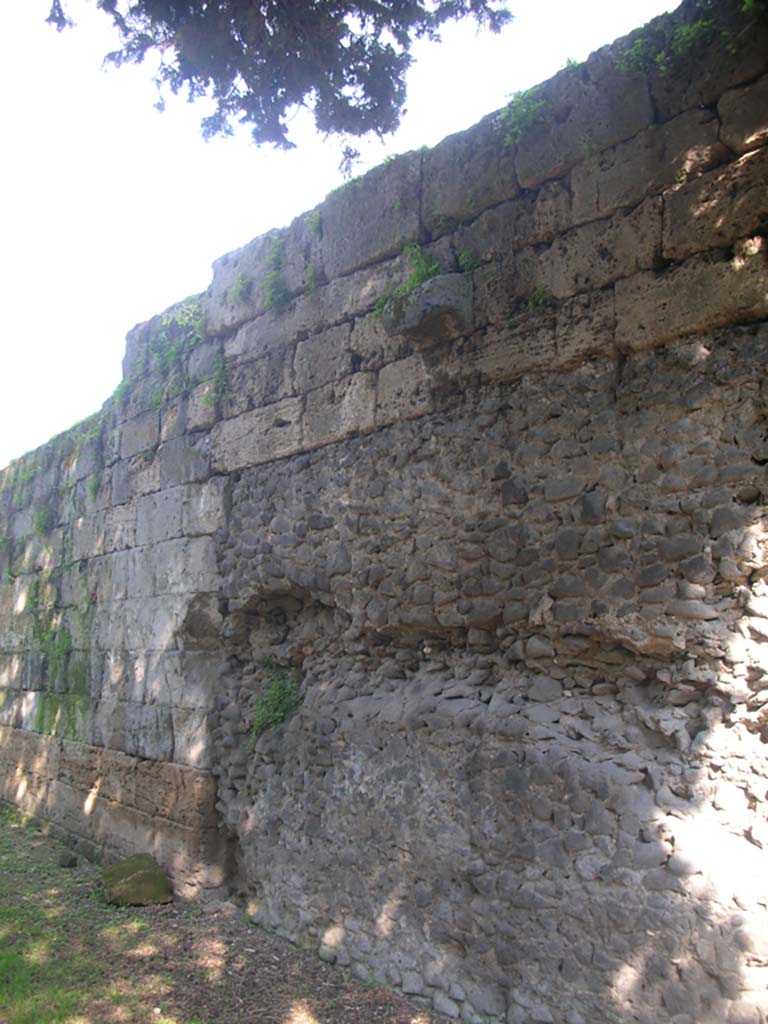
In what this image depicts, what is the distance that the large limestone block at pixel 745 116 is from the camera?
330cm

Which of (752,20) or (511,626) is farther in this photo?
(511,626)

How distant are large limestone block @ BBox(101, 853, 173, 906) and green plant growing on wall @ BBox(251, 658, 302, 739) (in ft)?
4.11

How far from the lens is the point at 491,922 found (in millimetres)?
3535

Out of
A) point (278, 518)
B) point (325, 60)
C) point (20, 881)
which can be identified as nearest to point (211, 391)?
point (278, 518)

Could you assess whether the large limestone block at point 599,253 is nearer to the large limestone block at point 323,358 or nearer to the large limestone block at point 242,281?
the large limestone block at point 323,358

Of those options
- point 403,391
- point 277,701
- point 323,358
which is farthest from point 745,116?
point 277,701

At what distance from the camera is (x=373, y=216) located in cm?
481

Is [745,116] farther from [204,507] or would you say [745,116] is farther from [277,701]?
[204,507]

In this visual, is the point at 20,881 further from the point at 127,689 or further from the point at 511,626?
the point at 511,626

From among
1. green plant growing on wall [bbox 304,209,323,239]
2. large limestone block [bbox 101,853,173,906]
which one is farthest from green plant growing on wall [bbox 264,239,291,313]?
large limestone block [bbox 101,853,173,906]

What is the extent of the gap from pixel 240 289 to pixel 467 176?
→ 2010mm

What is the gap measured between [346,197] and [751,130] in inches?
94.8

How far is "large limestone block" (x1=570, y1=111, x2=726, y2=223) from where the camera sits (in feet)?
11.4

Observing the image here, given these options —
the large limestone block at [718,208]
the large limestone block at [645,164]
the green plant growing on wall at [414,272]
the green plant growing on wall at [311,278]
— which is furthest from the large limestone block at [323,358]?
the large limestone block at [718,208]
